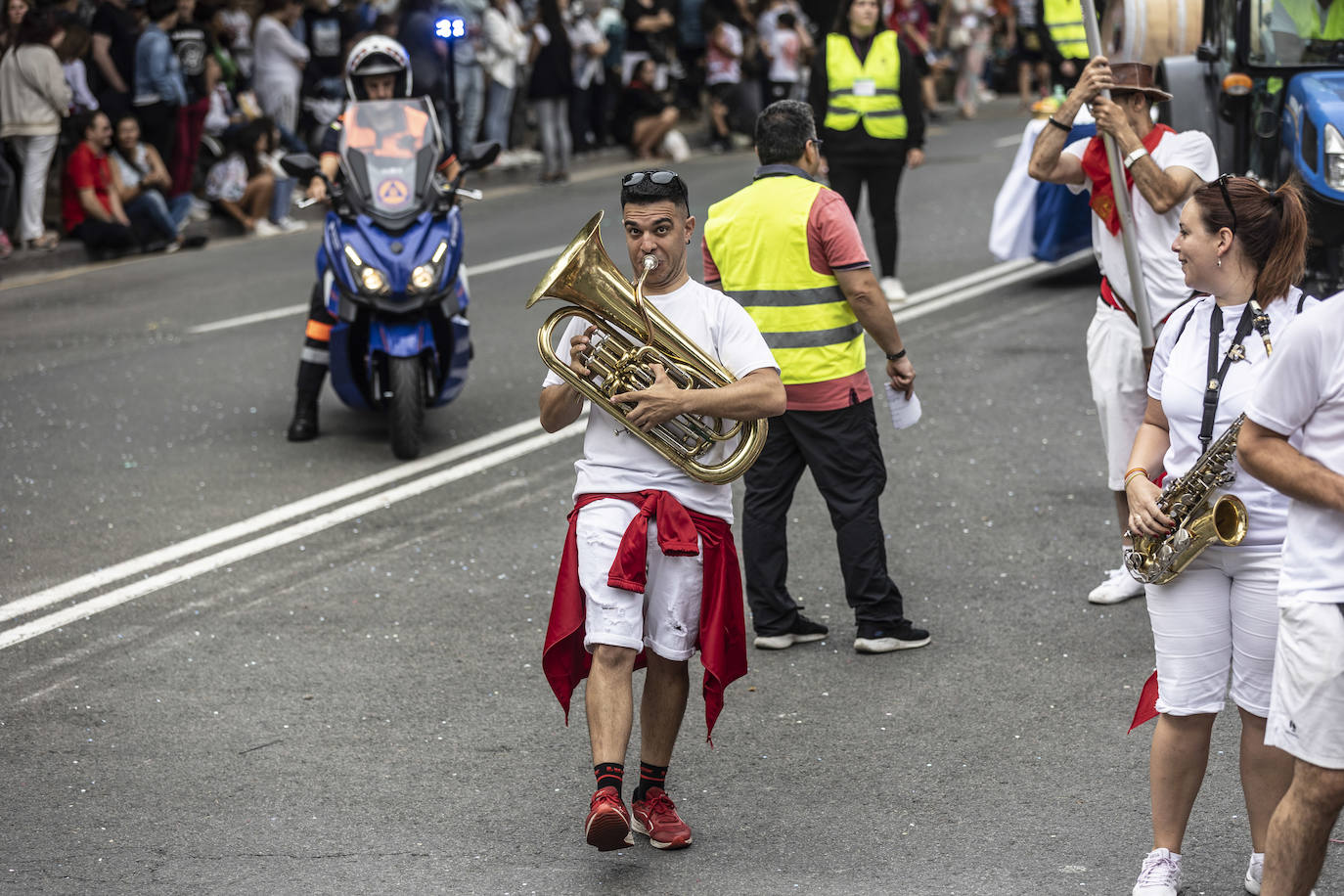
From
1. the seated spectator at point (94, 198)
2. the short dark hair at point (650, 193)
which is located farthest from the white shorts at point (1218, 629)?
the seated spectator at point (94, 198)

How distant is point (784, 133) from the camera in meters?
6.23

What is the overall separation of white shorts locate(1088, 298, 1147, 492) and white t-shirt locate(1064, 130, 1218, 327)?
0.14m

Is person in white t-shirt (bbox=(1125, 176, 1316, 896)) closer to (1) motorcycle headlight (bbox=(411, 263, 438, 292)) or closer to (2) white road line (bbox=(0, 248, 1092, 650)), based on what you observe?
(2) white road line (bbox=(0, 248, 1092, 650))

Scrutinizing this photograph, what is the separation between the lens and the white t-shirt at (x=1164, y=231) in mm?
6176

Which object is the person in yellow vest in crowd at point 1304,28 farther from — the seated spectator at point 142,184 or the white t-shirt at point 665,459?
the seated spectator at point 142,184

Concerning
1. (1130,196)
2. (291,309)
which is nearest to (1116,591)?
(1130,196)

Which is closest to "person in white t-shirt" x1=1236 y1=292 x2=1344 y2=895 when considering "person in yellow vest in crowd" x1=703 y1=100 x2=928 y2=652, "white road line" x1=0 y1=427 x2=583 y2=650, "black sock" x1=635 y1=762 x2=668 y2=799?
"black sock" x1=635 y1=762 x2=668 y2=799

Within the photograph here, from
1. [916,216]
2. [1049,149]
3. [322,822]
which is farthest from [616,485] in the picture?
[916,216]

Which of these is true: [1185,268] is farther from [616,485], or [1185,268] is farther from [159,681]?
[159,681]

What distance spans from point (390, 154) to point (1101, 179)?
417 centimetres

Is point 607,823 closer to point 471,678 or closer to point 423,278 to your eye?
point 471,678

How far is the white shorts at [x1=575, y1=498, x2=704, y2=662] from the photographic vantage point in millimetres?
4715

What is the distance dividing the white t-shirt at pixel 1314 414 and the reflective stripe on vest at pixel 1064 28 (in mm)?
12381

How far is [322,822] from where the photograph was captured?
501 centimetres
